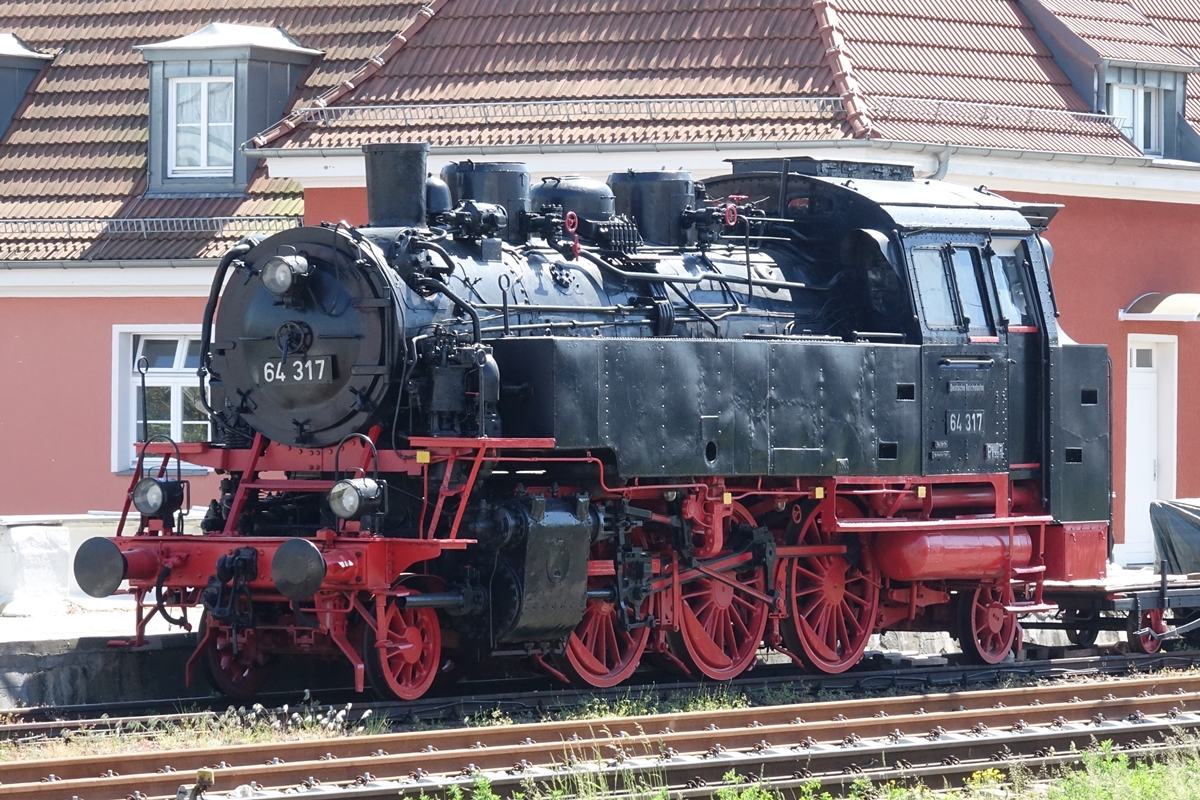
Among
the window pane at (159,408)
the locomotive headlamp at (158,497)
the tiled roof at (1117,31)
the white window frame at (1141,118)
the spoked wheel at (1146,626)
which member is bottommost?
the spoked wheel at (1146,626)

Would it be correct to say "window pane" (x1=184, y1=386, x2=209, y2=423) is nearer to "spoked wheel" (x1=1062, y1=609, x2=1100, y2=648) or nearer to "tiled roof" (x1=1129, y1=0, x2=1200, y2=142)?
"spoked wheel" (x1=1062, y1=609, x2=1100, y2=648)

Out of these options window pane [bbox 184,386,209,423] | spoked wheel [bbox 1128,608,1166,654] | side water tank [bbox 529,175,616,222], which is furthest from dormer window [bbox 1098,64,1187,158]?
side water tank [bbox 529,175,616,222]

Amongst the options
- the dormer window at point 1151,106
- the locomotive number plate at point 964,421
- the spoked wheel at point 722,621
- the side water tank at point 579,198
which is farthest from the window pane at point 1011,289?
the dormer window at point 1151,106

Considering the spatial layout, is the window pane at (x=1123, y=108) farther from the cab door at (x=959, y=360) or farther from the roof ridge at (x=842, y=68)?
the cab door at (x=959, y=360)

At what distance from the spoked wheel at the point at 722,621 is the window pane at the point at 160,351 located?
10.9m

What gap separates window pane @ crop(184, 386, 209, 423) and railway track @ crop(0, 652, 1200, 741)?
9.63 metres

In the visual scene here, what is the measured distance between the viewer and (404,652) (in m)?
12.1

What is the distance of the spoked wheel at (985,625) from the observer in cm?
1548

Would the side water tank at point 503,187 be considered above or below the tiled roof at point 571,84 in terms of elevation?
below

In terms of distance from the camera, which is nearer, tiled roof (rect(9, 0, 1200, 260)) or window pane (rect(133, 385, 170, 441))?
tiled roof (rect(9, 0, 1200, 260))

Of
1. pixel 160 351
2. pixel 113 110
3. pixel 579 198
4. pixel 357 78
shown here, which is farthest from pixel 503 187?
pixel 113 110

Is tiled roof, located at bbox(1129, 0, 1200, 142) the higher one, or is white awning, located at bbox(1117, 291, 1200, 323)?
tiled roof, located at bbox(1129, 0, 1200, 142)

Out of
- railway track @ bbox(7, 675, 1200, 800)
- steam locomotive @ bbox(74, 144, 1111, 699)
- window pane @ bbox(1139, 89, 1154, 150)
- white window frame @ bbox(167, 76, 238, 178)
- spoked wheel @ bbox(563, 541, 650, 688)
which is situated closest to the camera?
railway track @ bbox(7, 675, 1200, 800)

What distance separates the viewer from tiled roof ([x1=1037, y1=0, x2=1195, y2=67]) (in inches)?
925
